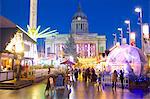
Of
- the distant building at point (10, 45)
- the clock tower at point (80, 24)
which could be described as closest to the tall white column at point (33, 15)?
the distant building at point (10, 45)

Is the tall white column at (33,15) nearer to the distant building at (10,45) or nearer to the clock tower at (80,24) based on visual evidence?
the distant building at (10,45)

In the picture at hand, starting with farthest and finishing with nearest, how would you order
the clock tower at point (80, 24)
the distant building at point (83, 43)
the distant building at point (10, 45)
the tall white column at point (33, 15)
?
the clock tower at point (80, 24) < the distant building at point (83, 43) < the tall white column at point (33, 15) < the distant building at point (10, 45)

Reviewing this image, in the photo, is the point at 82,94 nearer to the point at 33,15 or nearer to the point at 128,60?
the point at 128,60

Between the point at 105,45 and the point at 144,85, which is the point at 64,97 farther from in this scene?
the point at 105,45

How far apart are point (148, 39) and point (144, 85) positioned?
7.43 m

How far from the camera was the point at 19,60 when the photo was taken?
28.5 metres

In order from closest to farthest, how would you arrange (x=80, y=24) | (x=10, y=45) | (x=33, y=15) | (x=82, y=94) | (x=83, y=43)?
(x=82, y=94), (x=10, y=45), (x=33, y=15), (x=83, y=43), (x=80, y=24)

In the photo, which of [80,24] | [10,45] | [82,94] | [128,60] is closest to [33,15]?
[10,45]

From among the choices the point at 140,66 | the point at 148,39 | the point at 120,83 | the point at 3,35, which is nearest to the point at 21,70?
the point at 3,35

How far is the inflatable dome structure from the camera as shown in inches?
978

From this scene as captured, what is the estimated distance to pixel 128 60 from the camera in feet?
85.0

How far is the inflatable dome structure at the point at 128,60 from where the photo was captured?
24852 mm

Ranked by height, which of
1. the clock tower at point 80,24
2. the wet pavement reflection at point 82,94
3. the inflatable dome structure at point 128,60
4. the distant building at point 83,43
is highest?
the clock tower at point 80,24

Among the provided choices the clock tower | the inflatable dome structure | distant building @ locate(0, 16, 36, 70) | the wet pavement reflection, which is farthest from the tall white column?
the clock tower
